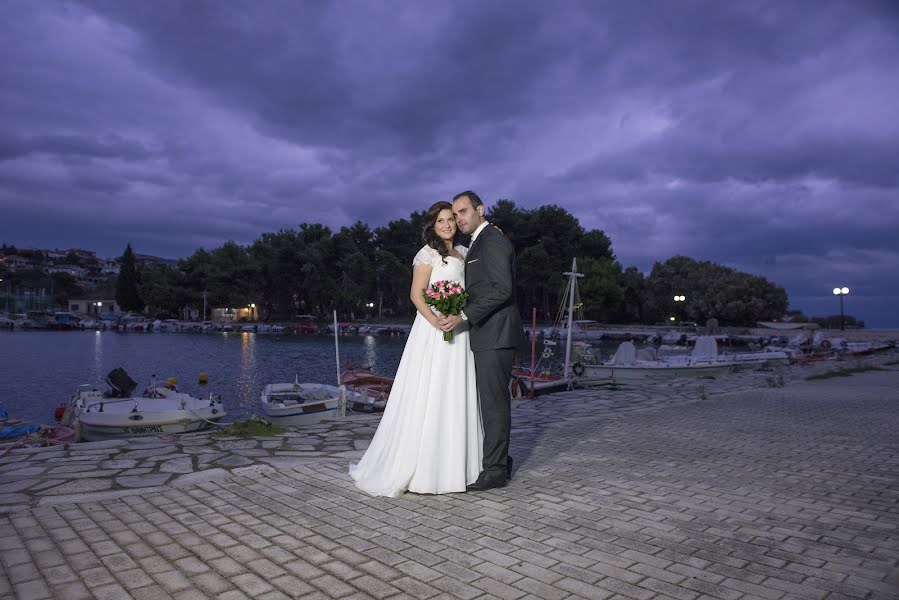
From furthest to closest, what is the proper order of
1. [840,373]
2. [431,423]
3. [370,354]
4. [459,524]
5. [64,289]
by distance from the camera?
[64,289]
[370,354]
[840,373]
[431,423]
[459,524]

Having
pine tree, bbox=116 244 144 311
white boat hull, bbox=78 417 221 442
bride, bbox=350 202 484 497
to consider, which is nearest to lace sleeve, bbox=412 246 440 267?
bride, bbox=350 202 484 497

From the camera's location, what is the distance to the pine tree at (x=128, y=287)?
104 meters

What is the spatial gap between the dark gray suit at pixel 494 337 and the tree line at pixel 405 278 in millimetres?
65315

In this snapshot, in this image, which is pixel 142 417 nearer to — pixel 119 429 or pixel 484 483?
pixel 119 429

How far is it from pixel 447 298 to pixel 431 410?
96 centimetres

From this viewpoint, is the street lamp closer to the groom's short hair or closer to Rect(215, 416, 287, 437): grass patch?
Rect(215, 416, 287, 437): grass patch

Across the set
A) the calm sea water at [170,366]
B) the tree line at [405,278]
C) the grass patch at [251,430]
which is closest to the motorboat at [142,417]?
the grass patch at [251,430]

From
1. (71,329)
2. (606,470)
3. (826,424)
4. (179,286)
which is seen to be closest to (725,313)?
(826,424)

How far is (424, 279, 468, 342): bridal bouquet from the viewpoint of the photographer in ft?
15.8

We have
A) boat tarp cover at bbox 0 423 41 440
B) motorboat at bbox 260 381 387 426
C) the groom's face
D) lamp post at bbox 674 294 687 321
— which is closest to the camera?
the groom's face

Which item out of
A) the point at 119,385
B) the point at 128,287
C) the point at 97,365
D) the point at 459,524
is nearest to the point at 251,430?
the point at 459,524

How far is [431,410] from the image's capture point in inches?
190

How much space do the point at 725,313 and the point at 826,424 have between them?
72124mm

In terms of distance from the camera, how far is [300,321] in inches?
3615
